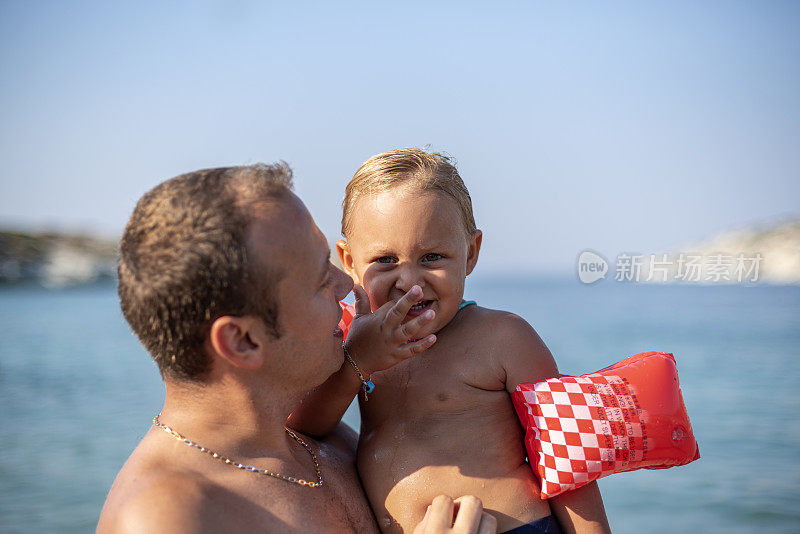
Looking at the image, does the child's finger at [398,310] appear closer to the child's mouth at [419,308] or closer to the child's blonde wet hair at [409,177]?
the child's mouth at [419,308]

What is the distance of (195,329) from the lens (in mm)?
1910

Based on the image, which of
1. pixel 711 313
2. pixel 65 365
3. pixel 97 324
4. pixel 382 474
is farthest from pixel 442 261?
pixel 711 313

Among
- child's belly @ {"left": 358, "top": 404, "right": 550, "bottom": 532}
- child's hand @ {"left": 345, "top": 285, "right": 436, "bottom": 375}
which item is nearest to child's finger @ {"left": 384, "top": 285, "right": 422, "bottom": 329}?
child's hand @ {"left": 345, "top": 285, "right": 436, "bottom": 375}

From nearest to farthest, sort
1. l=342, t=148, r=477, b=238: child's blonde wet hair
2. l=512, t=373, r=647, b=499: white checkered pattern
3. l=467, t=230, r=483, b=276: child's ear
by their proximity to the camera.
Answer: l=512, t=373, r=647, b=499: white checkered pattern, l=342, t=148, r=477, b=238: child's blonde wet hair, l=467, t=230, r=483, b=276: child's ear

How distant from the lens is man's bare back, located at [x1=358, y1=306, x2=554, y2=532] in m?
2.58

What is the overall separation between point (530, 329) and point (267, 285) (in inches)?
50.3

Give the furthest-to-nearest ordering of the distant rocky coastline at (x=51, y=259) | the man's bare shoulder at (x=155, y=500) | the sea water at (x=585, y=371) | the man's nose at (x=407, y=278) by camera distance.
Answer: the distant rocky coastline at (x=51, y=259)
the sea water at (x=585, y=371)
the man's nose at (x=407, y=278)
the man's bare shoulder at (x=155, y=500)

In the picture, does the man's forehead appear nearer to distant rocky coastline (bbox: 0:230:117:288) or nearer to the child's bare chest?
the child's bare chest

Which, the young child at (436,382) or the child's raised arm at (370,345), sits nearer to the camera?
the child's raised arm at (370,345)

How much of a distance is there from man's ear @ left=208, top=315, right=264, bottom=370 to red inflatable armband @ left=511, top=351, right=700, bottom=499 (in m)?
1.13

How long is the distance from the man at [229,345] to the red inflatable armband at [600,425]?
46 cm

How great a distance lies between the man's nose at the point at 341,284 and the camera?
7.42 feet

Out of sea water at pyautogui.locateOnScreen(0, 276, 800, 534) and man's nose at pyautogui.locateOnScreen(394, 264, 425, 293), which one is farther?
sea water at pyautogui.locateOnScreen(0, 276, 800, 534)
